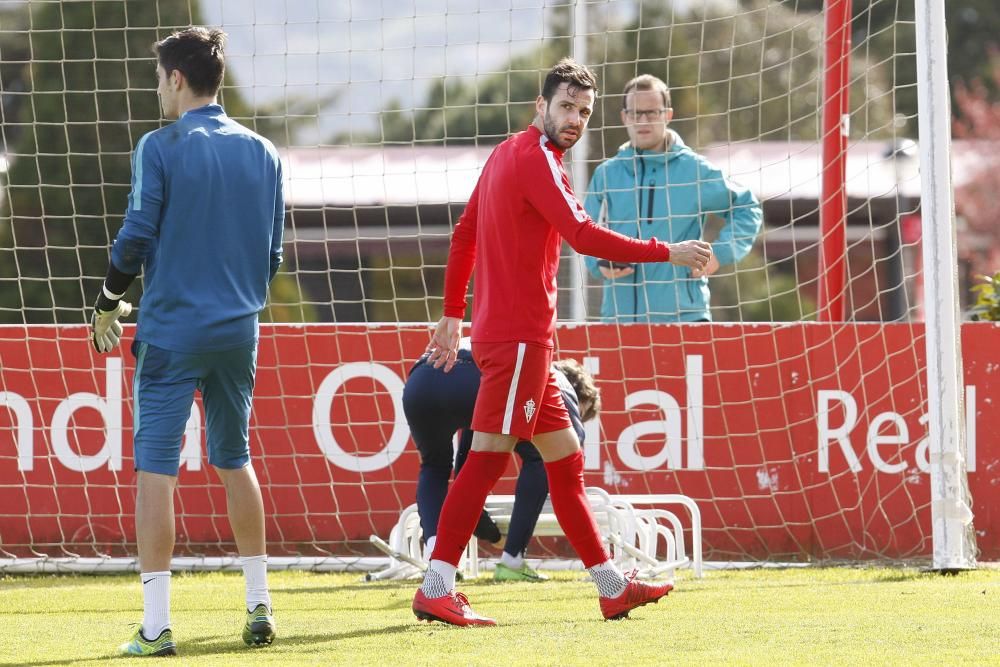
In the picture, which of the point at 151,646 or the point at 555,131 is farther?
the point at 555,131

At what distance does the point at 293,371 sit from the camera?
8477mm

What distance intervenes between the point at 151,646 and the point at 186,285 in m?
1.10

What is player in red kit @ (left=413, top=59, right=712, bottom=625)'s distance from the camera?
5105 millimetres

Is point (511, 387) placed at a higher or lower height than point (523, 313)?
lower

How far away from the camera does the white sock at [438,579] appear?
5148 millimetres

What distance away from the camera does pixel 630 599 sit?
520 centimetres

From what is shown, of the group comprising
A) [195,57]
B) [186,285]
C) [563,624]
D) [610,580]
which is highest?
[195,57]

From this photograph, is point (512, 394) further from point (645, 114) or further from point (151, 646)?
point (645, 114)

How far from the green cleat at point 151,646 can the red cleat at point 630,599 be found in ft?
4.80

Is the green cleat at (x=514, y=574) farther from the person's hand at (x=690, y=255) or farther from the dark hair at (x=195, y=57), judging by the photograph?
the dark hair at (x=195, y=57)

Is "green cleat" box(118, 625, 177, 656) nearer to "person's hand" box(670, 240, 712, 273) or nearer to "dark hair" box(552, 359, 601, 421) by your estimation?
"person's hand" box(670, 240, 712, 273)

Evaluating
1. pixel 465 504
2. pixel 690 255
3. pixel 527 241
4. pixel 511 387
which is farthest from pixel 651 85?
pixel 465 504

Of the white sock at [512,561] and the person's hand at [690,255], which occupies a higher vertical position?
the person's hand at [690,255]

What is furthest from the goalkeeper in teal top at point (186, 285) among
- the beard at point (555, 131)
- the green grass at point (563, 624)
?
the beard at point (555, 131)
